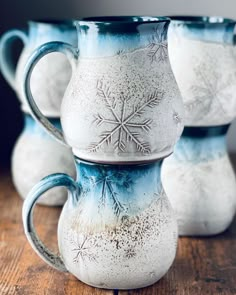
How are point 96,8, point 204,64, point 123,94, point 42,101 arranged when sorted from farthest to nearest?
point 96,8
point 42,101
point 204,64
point 123,94

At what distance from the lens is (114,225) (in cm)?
59

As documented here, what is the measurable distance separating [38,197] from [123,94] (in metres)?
0.12

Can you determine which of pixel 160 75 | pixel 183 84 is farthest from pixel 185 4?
pixel 160 75

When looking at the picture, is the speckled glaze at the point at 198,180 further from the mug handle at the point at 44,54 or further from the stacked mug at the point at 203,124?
the mug handle at the point at 44,54

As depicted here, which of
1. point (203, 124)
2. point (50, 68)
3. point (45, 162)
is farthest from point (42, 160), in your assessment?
point (203, 124)

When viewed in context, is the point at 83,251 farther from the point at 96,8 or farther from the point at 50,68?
the point at 96,8

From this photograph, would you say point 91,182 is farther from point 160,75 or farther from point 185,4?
point 185,4

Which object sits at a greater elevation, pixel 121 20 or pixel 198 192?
pixel 121 20

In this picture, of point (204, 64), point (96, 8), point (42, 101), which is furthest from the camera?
point (96, 8)

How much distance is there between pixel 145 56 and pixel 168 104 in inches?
1.7

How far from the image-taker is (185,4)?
983mm

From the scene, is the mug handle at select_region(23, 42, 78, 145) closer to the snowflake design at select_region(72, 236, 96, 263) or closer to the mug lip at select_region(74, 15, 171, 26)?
the mug lip at select_region(74, 15, 171, 26)

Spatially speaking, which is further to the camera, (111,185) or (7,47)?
(7,47)

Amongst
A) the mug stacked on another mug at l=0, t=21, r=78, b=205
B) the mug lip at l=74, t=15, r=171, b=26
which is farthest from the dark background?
the mug lip at l=74, t=15, r=171, b=26
